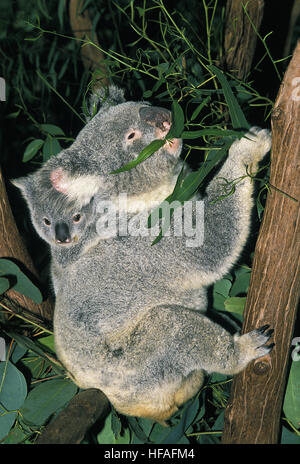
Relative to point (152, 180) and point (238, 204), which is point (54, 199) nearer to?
point (152, 180)

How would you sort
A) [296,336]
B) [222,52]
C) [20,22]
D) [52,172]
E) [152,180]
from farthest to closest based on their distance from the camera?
[20,22] → [222,52] → [296,336] → [152,180] → [52,172]

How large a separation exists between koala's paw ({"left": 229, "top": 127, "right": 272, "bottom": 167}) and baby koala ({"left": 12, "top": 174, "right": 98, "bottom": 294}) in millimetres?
717

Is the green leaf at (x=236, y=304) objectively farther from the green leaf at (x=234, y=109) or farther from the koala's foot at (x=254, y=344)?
the green leaf at (x=234, y=109)

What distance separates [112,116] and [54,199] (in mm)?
494

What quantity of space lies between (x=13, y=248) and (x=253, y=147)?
4.44ft

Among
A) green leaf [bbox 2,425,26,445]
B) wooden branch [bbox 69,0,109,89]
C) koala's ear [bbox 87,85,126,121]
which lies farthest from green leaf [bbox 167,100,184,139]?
wooden branch [bbox 69,0,109,89]

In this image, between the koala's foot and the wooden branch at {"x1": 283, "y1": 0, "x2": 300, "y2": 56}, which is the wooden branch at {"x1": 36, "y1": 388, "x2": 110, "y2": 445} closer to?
the koala's foot

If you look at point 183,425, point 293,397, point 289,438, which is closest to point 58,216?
point 183,425

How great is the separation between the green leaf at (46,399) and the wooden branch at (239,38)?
201 centimetres

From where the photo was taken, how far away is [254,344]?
6.26 feet

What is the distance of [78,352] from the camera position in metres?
2.20

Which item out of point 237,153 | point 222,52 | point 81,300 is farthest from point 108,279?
point 222,52

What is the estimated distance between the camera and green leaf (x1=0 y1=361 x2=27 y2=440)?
2.16 m

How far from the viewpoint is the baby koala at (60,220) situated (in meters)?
1.99
